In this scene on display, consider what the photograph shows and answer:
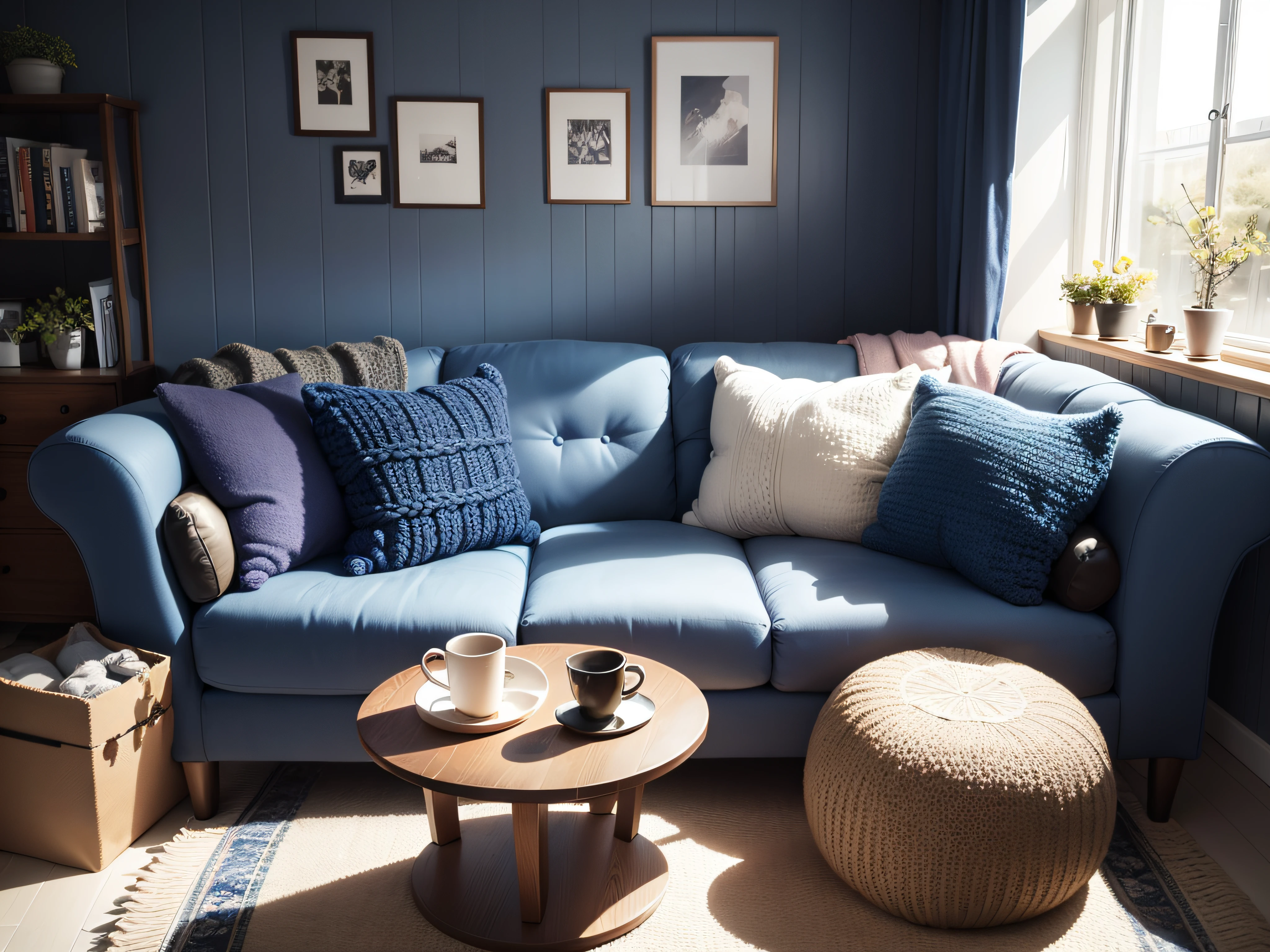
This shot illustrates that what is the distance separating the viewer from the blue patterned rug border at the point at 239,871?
1.63 metres

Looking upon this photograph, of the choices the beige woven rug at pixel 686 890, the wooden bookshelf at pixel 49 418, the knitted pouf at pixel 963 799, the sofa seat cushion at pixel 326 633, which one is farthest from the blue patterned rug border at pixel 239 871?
the wooden bookshelf at pixel 49 418

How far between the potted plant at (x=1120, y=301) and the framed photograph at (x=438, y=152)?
1806 mm

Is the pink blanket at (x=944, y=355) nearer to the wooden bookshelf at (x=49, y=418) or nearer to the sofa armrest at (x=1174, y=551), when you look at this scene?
the sofa armrest at (x=1174, y=551)

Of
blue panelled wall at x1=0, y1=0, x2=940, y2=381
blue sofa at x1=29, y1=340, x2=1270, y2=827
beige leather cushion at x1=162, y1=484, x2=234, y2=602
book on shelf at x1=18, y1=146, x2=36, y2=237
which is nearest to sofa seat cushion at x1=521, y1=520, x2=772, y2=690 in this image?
blue sofa at x1=29, y1=340, x2=1270, y2=827

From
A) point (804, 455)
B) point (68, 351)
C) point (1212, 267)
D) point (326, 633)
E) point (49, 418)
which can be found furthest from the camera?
point (68, 351)

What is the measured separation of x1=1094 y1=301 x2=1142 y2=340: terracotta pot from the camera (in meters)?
2.57

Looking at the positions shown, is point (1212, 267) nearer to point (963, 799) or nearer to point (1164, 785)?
point (1164, 785)

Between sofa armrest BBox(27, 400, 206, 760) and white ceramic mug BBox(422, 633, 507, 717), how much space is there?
2.55 ft

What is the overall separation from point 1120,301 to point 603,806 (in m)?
1.88

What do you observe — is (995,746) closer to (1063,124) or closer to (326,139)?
(1063,124)

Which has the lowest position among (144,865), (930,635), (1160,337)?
(144,865)

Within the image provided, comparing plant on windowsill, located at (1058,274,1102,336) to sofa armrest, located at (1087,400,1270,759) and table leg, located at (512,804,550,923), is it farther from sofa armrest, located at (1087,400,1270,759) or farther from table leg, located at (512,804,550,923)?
table leg, located at (512,804,550,923)

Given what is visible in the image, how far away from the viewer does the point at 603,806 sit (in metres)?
1.88

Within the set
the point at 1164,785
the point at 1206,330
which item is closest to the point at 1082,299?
the point at 1206,330
